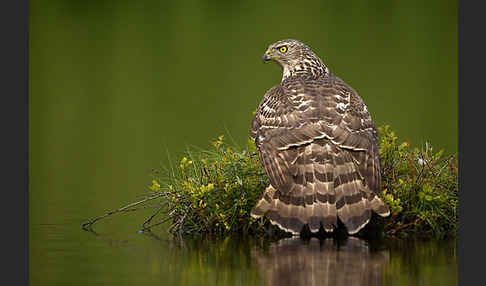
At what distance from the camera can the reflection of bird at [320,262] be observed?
671 centimetres

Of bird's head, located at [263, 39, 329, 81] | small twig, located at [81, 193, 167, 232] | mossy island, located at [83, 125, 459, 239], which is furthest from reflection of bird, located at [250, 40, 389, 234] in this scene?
small twig, located at [81, 193, 167, 232]

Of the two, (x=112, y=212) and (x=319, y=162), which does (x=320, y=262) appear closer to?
(x=319, y=162)

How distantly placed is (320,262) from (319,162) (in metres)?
1.21

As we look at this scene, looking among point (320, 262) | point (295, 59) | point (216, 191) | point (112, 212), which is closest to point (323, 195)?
point (320, 262)

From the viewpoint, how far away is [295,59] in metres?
9.71

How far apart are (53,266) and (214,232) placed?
186cm

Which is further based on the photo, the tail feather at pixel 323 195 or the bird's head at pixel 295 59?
the bird's head at pixel 295 59

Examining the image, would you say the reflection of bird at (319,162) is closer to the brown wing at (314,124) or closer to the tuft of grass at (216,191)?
the brown wing at (314,124)

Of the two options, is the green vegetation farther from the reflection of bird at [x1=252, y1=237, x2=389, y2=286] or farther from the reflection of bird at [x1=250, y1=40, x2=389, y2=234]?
the reflection of bird at [x1=252, y1=237, x2=389, y2=286]

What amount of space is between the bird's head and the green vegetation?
3.48 ft

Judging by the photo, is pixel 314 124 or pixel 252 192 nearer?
pixel 314 124

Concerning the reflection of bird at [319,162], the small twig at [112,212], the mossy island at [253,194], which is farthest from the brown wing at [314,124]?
the small twig at [112,212]

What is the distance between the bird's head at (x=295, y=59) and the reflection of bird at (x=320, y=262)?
2.26m

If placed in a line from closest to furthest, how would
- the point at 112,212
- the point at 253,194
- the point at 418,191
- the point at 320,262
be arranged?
1. the point at 320,262
2. the point at 418,191
3. the point at 253,194
4. the point at 112,212
